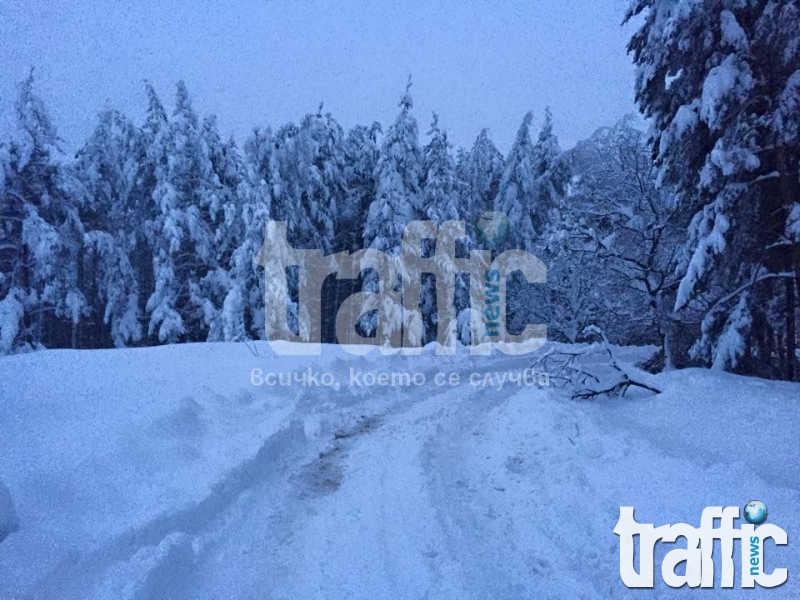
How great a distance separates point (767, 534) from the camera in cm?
406

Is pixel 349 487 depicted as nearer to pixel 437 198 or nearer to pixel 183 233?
→ pixel 437 198

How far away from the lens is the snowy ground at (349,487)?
4180 mm

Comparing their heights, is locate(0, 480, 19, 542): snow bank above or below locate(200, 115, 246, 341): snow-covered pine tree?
below

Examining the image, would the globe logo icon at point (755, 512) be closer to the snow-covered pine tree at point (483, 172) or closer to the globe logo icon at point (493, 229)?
the globe logo icon at point (493, 229)

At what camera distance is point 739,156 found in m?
7.72

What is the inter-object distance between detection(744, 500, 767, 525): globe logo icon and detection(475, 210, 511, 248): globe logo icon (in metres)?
24.1

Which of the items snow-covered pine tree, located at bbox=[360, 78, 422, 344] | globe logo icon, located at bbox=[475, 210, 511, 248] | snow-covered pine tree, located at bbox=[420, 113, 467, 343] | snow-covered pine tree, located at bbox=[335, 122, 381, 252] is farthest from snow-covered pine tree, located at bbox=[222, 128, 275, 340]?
globe logo icon, located at bbox=[475, 210, 511, 248]

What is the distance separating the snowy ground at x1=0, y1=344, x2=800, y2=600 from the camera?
418cm

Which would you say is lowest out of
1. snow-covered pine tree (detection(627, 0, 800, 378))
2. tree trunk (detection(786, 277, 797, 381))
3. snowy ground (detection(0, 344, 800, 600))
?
snowy ground (detection(0, 344, 800, 600))

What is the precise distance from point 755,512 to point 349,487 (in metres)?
4.71

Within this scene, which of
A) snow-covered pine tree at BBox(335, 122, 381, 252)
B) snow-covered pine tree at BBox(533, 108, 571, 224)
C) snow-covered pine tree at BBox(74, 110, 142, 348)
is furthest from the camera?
snow-covered pine tree at BBox(533, 108, 571, 224)

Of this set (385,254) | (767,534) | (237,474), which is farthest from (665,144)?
(385,254)

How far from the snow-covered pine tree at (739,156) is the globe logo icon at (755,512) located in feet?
15.7

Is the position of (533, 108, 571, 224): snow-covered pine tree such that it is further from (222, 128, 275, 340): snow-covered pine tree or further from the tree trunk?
the tree trunk
